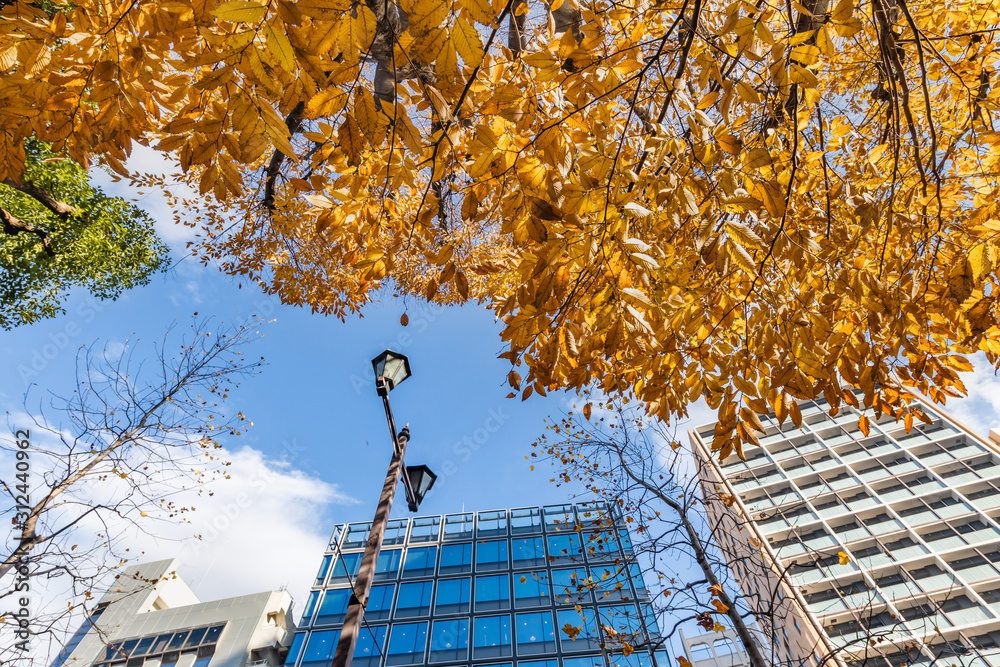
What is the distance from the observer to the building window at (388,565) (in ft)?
85.8

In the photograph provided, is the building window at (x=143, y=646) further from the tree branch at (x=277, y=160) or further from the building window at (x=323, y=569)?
the tree branch at (x=277, y=160)

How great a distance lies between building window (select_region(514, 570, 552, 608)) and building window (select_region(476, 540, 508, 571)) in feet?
5.29

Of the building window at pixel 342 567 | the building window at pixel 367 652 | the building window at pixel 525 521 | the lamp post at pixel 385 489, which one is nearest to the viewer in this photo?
the lamp post at pixel 385 489

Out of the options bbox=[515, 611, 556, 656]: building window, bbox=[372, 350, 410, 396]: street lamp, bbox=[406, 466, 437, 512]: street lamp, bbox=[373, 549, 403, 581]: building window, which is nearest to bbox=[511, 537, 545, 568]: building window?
bbox=[515, 611, 556, 656]: building window

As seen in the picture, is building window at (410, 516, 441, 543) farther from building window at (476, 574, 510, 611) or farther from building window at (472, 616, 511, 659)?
building window at (472, 616, 511, 659)

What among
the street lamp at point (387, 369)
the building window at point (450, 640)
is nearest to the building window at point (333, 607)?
the building window at point (450, 640)

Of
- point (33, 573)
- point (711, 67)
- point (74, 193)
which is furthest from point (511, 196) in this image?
point (74, 193)

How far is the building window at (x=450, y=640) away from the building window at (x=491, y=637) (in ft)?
1.83

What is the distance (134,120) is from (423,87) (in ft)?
3.29

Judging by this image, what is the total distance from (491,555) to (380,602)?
6814 millimetres

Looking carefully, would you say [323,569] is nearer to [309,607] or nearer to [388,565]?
[309,607]

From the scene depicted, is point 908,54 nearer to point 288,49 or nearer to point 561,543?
point 288,49

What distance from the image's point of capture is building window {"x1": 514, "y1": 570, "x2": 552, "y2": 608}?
2323 centimetres

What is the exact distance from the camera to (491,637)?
72.3 feet
